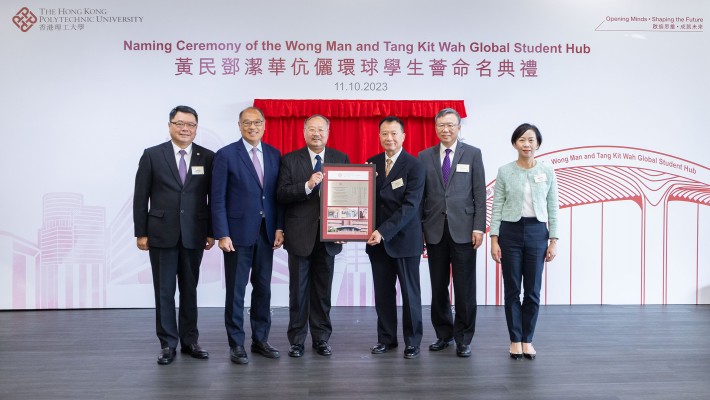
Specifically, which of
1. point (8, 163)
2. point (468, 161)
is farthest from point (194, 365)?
point (8, 163)

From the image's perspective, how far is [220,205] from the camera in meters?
3.34

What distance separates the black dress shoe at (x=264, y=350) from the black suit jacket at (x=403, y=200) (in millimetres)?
957

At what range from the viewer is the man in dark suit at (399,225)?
11.2ft

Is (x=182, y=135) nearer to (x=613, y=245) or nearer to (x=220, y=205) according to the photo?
(x=220, y=205)

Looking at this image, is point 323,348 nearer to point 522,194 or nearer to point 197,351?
point 197,351

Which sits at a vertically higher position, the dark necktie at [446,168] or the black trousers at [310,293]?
the dark necktie at [446,168]

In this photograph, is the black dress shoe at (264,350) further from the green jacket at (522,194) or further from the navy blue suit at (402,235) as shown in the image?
the green jacket at (522,194)

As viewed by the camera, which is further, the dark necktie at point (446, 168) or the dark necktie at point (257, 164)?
the dark necktie at point (446, 168)

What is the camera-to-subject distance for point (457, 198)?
3.54 metres

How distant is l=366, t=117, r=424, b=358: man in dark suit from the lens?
3.41 meters

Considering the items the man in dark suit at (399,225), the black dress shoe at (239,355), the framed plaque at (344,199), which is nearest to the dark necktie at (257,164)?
the framed plaque at (344,199)

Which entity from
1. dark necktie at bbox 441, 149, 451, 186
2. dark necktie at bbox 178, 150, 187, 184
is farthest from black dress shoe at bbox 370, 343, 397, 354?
dark necktie at bbox 178, 150, 187, 184

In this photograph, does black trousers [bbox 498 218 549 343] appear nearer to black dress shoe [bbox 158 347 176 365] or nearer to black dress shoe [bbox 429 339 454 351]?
black dress shoe [bbox 429 339 454 351]

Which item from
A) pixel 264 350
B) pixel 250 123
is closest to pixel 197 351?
pixel 264 350
